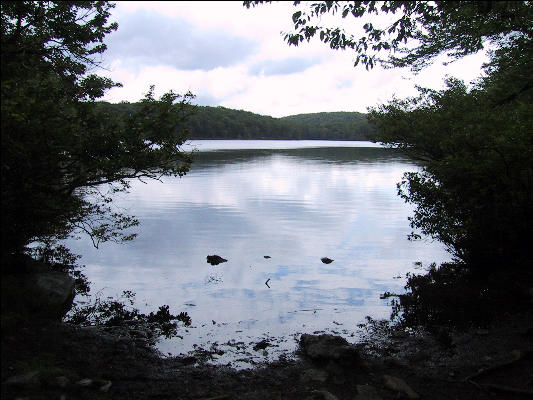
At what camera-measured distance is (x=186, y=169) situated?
47.1 ft

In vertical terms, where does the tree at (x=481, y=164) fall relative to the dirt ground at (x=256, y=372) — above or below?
above

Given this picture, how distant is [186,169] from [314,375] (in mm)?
7970

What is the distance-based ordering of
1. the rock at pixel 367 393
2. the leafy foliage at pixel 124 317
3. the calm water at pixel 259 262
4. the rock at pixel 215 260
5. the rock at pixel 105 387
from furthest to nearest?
1. the rock at pixel 215 260
2. the calm water at pixel 259 262
3. the leafy foliage at pixel 124 317
4. the rock at pixel 367 393
5. the rock at pixel 105 387

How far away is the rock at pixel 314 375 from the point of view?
9133 millimetres

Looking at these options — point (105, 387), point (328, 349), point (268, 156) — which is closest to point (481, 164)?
point (328, 349)

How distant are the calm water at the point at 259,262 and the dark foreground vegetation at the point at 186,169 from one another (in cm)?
147

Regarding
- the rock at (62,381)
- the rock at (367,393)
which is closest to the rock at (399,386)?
the rock at (367,393)

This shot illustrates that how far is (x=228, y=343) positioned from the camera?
38.8 ft

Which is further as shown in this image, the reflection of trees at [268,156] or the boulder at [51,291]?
the reflection of trees at [268,156]

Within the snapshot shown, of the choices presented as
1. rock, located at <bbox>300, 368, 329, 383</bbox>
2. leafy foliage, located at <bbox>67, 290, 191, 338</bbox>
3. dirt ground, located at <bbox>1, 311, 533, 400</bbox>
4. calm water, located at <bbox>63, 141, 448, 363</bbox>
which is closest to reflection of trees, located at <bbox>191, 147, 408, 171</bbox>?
calm water, located at <bbox>63, 141, 448, 363</bbox>

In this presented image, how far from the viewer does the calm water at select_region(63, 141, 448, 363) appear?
13781 mm

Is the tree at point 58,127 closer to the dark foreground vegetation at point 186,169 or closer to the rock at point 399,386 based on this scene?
the dark foreground vegetation at point 186,169

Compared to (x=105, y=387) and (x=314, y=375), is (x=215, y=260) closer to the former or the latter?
(x=314, y=375)

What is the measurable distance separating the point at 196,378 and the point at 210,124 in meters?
190
